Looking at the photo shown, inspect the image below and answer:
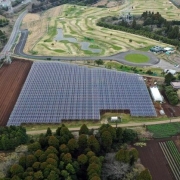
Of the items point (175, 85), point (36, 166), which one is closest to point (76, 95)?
point (36, 166)

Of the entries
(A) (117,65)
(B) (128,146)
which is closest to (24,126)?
(B) (128,146)

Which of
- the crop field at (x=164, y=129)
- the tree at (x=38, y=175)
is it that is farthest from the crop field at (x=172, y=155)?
the tree at (x=38, y=175)

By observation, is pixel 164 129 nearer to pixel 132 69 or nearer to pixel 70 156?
pixel 70 156

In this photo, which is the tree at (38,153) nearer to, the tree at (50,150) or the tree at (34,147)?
the tree at (50,150)

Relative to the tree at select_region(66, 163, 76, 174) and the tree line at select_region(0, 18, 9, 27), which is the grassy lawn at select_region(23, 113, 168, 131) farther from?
the tree line at select_region(0, 18, 9, 27)

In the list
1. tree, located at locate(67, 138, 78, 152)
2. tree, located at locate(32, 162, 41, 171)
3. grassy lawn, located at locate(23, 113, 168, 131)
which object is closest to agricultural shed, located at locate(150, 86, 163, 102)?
grassy lawn, located at locate(23, 113, 168, 131)

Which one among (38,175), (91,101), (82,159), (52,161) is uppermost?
(52,161)
